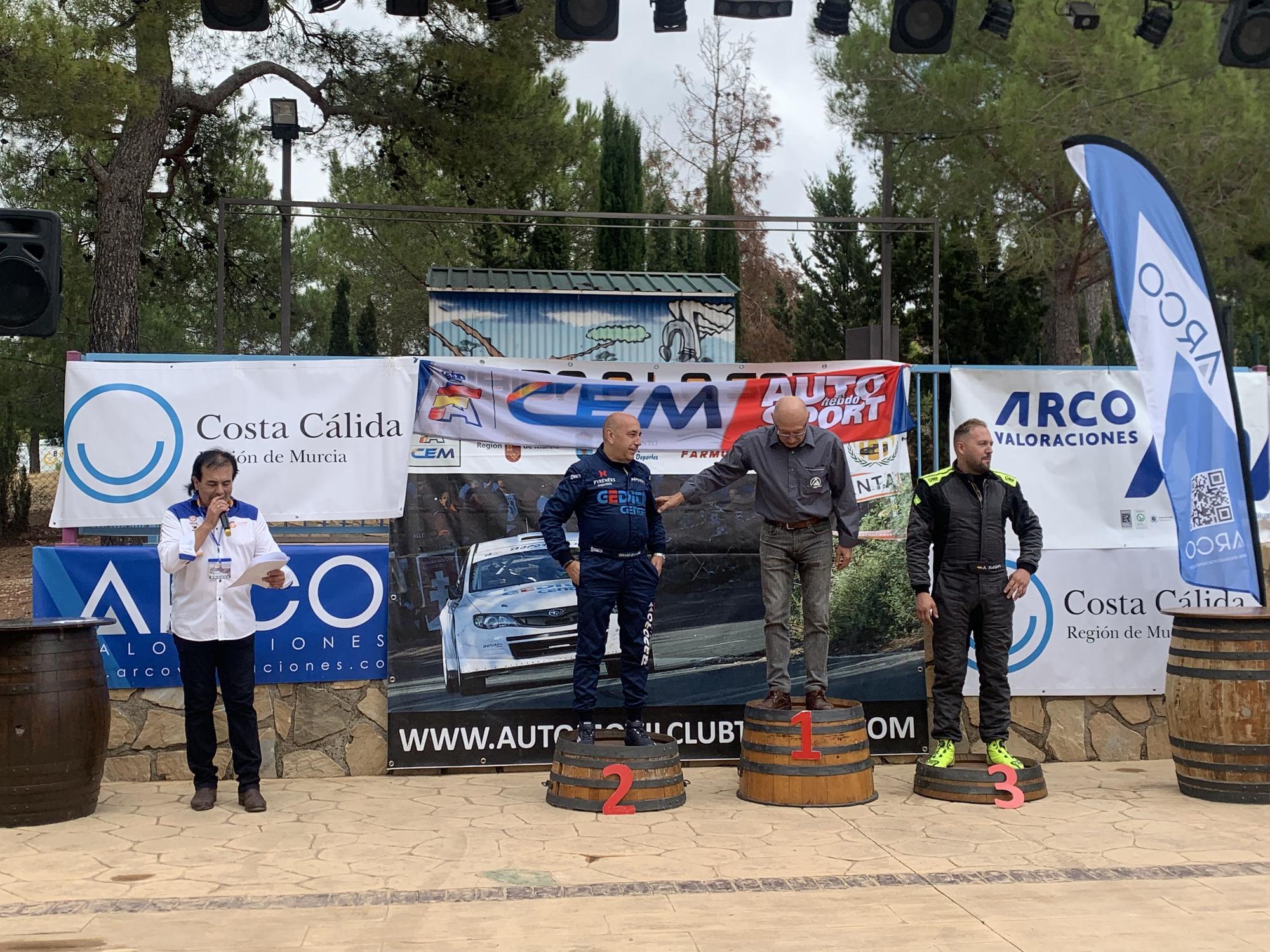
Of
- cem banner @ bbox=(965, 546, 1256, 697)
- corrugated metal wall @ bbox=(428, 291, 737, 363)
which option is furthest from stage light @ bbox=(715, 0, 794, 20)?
corrugated metal wall @ bbox=(428, 291, 737, 363)

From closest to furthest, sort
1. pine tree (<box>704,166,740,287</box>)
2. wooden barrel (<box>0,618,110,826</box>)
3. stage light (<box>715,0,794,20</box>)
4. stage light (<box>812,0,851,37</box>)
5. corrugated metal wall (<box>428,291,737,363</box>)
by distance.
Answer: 1. wooden barrel (<box>0,618,110,826</box>)
2. stage light (<box>715,0,794,20</box>)
3. stage light (<box>812,0,851,37</box>)
4. corrugated metal wall (<box>428,291,737,363</box>)
5. pine tree (<box>704,166,740,287</box>)

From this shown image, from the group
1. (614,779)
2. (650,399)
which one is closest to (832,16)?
(650,399)

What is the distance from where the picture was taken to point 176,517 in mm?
6207

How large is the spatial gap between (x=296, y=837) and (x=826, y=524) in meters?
3.09

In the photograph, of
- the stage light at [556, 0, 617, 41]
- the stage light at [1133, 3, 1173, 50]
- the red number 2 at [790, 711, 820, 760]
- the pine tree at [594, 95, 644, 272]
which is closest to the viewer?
the red number 2 at [790, 711, 820, 760]

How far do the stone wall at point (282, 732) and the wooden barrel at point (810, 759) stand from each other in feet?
7.25

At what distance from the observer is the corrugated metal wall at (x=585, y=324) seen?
19.8 m

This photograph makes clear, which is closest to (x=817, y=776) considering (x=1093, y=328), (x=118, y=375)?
A: (x=118, y=375)

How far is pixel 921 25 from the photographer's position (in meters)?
9.49

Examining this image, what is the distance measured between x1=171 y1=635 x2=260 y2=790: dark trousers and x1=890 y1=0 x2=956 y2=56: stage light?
6484 mm

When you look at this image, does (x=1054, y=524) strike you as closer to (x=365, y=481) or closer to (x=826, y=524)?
(x=826, y=524)

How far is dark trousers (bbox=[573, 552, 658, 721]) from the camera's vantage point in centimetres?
651

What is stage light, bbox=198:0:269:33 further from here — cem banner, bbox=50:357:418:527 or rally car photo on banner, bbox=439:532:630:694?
rally car photo on banner, bbox=439:532:630:694

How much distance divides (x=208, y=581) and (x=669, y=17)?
5.73 meters
